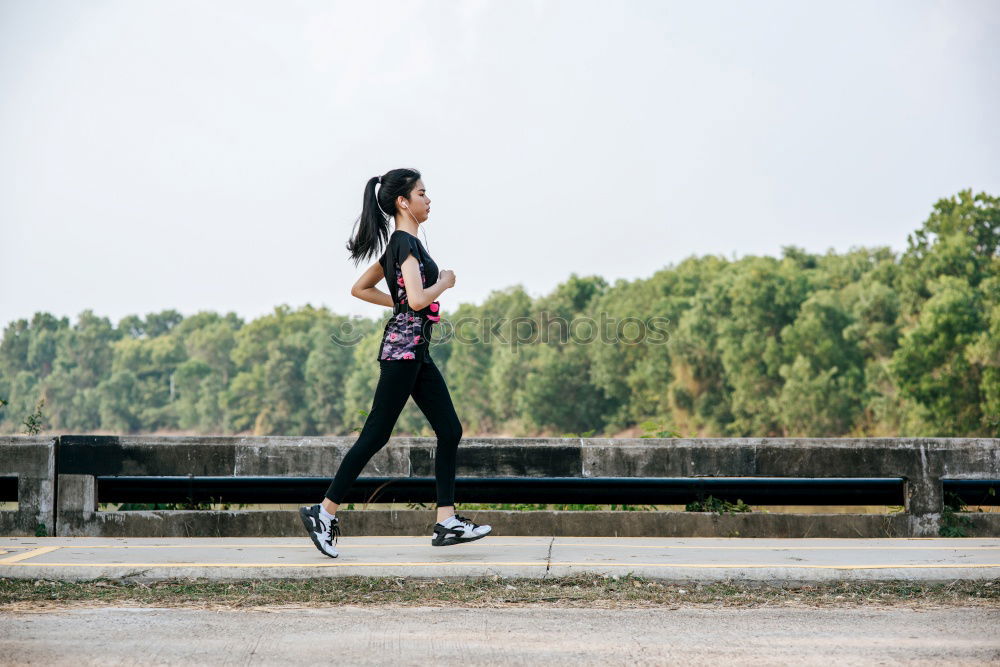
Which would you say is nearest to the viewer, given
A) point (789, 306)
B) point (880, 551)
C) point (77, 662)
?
point (77, 662)

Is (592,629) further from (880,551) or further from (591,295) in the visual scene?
(591,295)

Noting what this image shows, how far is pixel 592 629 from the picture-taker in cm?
389

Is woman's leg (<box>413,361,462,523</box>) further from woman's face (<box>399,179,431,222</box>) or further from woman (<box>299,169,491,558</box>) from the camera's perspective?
woman's face (<box>399,179,431,222</box>)

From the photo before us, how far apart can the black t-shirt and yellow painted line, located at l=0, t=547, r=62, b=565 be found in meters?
1.98

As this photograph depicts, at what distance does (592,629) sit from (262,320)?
141m

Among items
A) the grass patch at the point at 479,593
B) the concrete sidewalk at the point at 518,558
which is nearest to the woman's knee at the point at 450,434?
the concrete sidewalk at the point at 518,558

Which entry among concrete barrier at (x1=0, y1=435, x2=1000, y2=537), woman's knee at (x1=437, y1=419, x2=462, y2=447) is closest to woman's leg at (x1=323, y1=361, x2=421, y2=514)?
woman's knee at (x1=437, y1=419, x2=462, y2=447)

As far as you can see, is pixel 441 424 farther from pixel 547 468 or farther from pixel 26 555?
pixel 26 555

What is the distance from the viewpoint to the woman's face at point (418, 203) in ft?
18.3

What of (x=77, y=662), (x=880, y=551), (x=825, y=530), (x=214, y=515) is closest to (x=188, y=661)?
(x=77, y=662)

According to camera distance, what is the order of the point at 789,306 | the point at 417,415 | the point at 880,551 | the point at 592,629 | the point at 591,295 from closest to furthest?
the point at 592,629 → the point at 880,551 → the point at 789,306 → the point at 417,415 → the point at 591,295

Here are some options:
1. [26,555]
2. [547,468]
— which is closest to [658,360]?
[547,468]

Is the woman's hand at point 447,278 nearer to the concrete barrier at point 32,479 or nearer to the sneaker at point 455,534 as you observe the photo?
the sneaker at point 455,534

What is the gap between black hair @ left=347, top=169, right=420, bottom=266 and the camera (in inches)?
220
